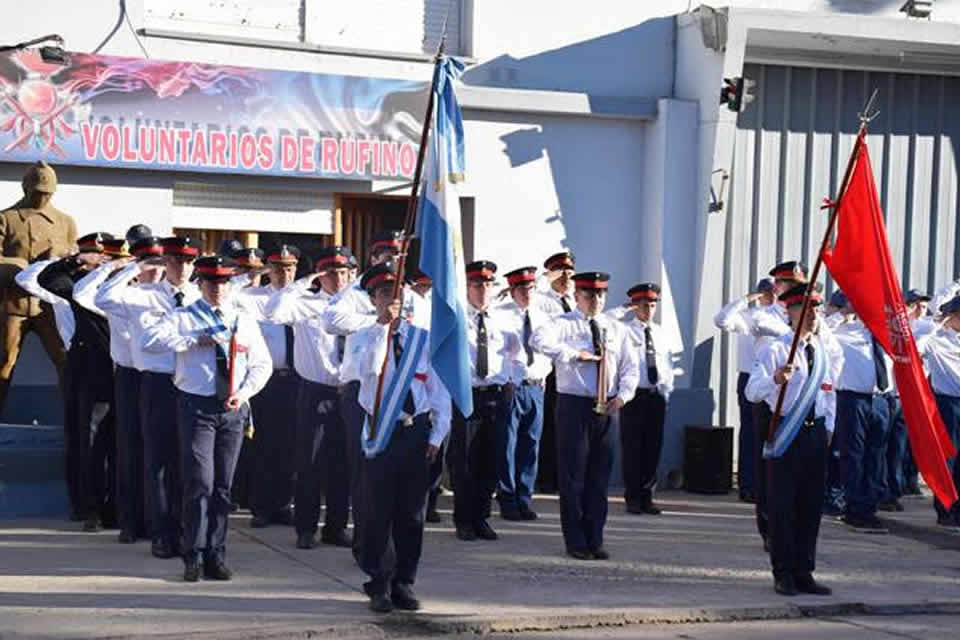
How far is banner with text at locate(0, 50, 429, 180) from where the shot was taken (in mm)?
14156

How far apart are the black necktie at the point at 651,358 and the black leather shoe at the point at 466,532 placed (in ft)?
9.06

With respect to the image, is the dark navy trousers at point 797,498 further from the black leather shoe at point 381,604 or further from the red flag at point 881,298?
the black leather shoe at point 381,604

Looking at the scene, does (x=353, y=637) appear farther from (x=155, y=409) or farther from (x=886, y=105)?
(x=886, y=105)

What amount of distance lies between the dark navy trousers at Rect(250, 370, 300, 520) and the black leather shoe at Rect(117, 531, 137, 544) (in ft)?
4.36

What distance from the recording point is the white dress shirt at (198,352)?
10.7 meters

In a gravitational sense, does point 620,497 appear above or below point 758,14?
below

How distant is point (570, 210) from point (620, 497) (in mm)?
2922

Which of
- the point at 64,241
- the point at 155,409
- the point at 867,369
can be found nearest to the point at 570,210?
the point at 867,369

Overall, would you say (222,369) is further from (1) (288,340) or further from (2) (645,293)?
(2) (645,293)

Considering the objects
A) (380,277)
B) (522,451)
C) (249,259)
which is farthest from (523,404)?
(380,277)

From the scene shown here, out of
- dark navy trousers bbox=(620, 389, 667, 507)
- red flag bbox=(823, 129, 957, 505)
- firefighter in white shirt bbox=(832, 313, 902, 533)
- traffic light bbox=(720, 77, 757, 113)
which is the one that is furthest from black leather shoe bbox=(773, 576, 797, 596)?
traffic light bbox=(720, 77, 757, 113)

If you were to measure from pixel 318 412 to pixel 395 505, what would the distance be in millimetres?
2463

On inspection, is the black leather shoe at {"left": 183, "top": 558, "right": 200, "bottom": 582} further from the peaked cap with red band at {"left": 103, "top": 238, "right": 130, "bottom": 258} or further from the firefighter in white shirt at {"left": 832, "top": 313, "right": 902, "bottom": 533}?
the firefighter in white shirt at {"left": 832, "top": 313, "right": 902, "bottom": 533}

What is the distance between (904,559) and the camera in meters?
13.2
